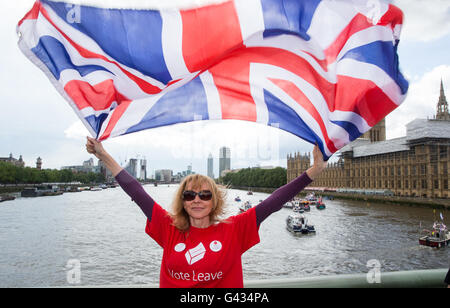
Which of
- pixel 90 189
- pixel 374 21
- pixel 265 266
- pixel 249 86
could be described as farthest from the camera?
pixel 90 189

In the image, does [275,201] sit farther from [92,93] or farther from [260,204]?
[92,93]

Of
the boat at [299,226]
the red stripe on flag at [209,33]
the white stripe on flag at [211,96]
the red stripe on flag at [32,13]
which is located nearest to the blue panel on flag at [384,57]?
the red stripe on flag at [209,33]

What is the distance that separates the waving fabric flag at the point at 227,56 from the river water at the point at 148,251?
8.25 metres

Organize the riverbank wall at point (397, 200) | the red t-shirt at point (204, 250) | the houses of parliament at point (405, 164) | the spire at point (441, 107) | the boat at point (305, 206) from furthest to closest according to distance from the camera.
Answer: the spire at point (441, 107) < the houses of parliament at point (405, 164) < the boat at point (305, 206) < the riverbank wall at point (397, 200) < the red t-shirt at point (204, 250)

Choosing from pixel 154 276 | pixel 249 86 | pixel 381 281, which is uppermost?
pixel 249 86

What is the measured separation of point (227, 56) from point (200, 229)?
1027 mm

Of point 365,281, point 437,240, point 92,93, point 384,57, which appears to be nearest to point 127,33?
point 92,93

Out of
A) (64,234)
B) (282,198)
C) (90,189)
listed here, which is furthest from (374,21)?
(90,189)

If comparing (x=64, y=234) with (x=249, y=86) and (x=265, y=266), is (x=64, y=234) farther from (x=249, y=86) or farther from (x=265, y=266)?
(x=249, y=86)

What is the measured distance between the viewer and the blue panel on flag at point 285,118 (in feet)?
6.32

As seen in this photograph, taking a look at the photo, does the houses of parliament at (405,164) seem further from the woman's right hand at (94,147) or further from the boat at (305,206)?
the woman's right hand at (94,147)

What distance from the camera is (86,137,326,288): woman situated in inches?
52.6

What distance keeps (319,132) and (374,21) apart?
59cm

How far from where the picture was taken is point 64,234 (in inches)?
822
